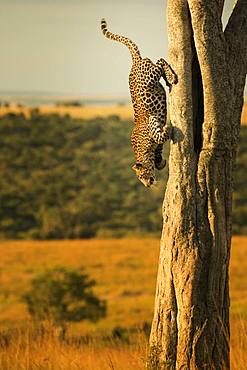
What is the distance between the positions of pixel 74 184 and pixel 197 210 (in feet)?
125

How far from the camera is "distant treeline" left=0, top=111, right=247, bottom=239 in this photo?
39.9 meters

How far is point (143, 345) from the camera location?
5.95 meters

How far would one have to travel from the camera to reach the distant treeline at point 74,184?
131 ft

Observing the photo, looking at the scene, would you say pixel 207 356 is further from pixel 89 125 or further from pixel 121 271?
pixel 89 125

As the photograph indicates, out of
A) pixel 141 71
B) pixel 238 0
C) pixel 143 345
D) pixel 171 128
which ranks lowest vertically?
pixel 143 345

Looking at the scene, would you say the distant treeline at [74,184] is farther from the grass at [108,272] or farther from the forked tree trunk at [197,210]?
the forked tree trunk at [197,210]

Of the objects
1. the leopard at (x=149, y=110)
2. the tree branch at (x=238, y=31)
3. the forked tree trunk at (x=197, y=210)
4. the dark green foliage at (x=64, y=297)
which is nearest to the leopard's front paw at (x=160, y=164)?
the leopard at (x=149, y=110)

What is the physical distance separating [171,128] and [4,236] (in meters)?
34.0

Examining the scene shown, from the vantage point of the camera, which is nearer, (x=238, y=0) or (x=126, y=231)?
(x=238, y=0)

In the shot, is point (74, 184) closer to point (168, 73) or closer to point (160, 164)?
point (160, 164)

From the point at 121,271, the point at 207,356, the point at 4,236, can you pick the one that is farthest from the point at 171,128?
the point at 4,236

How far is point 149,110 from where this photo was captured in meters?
5.83

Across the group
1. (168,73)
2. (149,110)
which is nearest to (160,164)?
(149,110)

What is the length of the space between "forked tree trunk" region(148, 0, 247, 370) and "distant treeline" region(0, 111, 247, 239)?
31442 mm
